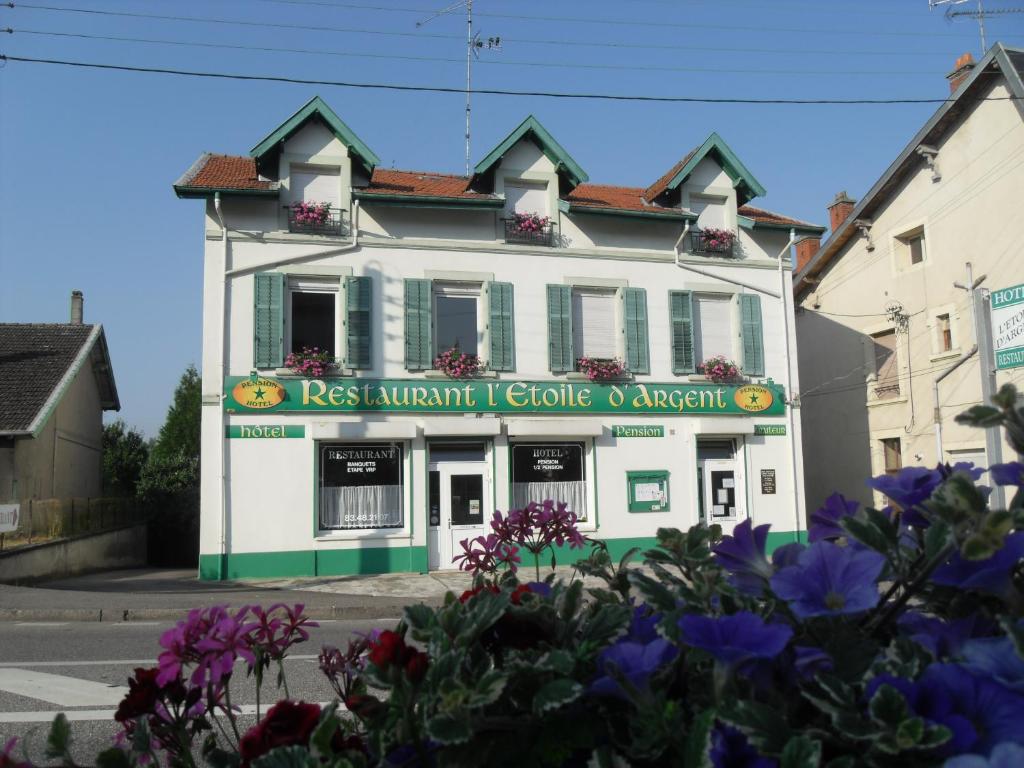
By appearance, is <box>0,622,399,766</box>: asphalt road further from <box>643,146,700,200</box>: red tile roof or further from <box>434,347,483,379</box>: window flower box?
<box>643,146,700,200</box>: red tile roof

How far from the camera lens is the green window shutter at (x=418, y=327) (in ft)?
51.0

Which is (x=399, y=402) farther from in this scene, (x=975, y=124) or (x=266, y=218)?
(x=975, y=124)

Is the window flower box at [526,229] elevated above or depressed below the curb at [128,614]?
above

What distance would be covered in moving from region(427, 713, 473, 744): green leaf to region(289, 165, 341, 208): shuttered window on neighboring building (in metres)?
15.7

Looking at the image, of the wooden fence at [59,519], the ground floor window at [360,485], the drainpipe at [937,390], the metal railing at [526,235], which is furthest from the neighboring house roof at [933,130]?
the wooden fence at [59,519]

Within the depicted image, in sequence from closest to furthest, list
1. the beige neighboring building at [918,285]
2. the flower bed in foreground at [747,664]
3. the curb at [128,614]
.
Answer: the flower bed in foreground at [747,664], the curb at [128,614], the beige neighboring building at [918,285]

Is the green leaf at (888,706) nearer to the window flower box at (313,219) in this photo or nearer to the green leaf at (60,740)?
the green leaf at (60,740)

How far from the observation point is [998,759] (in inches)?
27.2

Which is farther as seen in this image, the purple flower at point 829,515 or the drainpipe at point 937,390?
the drainpipe at point 937,390

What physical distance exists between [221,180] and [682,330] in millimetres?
9544

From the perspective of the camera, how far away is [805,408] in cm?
2402

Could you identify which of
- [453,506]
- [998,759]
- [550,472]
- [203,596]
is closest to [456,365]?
[453,506]

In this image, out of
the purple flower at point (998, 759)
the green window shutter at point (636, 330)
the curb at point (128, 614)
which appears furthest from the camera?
the green window shutter at point (636, 330)

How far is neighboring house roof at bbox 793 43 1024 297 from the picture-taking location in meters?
17.6
